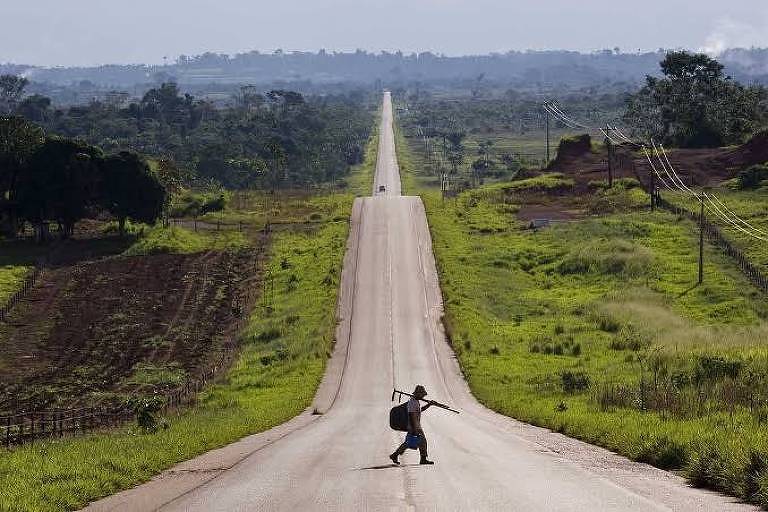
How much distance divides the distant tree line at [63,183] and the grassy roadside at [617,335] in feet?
89.2

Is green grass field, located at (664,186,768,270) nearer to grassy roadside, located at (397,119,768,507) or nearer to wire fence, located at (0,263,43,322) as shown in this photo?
grassy roadside, located at (397,119,768,507)

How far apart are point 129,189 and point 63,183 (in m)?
5.92

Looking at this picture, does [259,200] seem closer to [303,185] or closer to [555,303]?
[303,185]

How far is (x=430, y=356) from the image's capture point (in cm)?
5322

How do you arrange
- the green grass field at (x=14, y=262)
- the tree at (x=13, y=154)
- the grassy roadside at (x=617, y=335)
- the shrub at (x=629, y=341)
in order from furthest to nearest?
1. the tree at (x=13, y=154)
2. the green grass field at (x=14, y=262)
3. the shrub at (x=629, y=341)
4. the grassy roadside at (x=617, y=335)

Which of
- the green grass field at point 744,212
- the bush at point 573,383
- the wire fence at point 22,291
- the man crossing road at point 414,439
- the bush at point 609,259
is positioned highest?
the man crossing road at point 414,439

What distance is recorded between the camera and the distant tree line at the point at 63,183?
86688 mm

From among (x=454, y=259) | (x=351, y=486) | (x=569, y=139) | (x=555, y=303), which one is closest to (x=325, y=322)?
(x=555, y=303)

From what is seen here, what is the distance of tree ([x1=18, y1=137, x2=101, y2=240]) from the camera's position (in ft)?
283

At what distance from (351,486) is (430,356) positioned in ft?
108

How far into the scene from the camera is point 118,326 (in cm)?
6234

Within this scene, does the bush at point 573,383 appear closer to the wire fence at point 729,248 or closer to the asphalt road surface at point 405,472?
the asphalt road surface at point 405,472

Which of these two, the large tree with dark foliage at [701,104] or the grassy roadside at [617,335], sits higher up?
the large tree with dark foliage at [701,104]

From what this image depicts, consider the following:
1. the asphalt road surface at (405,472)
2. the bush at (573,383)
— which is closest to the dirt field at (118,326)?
the asphalt road surface at (405,472)
